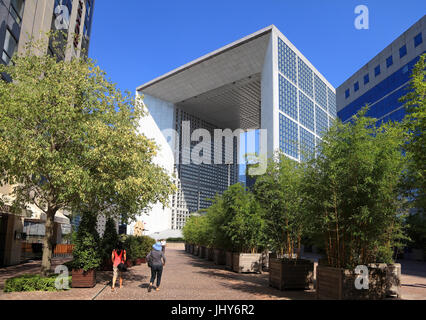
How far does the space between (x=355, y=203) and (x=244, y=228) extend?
7238 millimetres

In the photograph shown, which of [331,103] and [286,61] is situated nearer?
[286,61]

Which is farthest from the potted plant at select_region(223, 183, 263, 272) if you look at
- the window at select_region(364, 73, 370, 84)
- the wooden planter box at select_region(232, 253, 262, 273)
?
the window at select_region(364, 73, 370, 84)

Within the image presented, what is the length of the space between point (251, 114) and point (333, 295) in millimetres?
81255

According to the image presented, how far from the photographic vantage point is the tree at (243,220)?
1466 centimetres

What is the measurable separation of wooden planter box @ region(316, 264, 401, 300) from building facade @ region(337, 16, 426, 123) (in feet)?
112

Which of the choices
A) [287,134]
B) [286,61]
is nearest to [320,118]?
[286,61]

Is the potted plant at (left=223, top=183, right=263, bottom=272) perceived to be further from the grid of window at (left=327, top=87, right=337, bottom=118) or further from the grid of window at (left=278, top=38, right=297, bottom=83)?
the grid of window at (left=327, top=87, right=337, bottom=118)

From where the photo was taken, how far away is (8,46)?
17312 mm

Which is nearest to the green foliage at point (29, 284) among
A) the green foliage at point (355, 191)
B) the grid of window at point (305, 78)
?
the green foliage at point (355, 191)

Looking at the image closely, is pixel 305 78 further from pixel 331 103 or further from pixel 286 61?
pixel 331 103

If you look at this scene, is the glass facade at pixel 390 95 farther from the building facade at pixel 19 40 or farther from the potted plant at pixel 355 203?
the building facade at pixel 19 40

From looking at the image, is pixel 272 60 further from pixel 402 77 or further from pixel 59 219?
pixel 59 219

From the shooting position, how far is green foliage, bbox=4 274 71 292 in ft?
29.8

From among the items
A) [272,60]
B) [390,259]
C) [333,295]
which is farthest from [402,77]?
[333,295]
